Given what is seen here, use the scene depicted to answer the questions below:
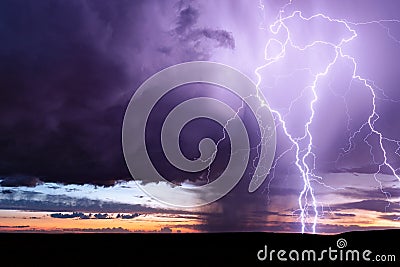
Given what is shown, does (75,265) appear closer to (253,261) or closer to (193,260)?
(193,260)

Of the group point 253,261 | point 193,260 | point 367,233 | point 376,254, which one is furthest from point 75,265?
point 367,233

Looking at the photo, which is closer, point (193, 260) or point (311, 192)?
point (193, 260)

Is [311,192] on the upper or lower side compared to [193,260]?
upper

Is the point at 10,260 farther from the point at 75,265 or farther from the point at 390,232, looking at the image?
the point at 390,232

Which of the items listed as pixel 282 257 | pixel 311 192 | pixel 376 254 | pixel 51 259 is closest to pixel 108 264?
pixel 51 259

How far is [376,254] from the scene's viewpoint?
1819 centimetres

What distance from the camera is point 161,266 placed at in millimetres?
13922

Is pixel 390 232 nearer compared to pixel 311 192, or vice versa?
pixel 311 192

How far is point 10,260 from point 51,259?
1187 millimetres

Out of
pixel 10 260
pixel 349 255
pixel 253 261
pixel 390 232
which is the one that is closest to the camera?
pixel 10 260

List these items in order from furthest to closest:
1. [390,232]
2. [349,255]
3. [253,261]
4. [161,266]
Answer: [390,232] → [349,255] → [253,261] → [161,266]

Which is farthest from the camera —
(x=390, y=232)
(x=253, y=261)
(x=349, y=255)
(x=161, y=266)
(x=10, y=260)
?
(x=390, y=232)

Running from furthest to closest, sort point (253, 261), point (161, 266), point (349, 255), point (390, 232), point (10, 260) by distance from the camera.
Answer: point (390, 232)
point (349, 255)
point (253, 261)
point (10, 260)
point (161, 266)

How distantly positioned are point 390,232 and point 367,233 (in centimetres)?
120
